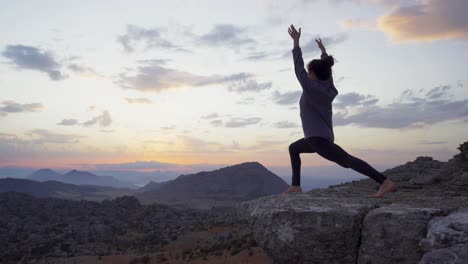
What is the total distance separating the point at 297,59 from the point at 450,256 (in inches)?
131

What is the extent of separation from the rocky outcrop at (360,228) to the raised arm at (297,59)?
1748 mm

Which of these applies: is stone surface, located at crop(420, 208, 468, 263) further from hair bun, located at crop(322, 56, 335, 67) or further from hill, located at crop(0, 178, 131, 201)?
hill, located at crop(0, 178, 131, 201)

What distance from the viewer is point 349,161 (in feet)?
19.4

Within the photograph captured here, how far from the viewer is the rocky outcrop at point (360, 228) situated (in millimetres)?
4258

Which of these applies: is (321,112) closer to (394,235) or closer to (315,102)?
(315,102)

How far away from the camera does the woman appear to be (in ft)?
19.2

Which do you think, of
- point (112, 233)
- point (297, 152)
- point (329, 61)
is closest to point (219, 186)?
point (112, 233)

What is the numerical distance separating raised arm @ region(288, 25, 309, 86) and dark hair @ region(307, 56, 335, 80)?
0.78 ft

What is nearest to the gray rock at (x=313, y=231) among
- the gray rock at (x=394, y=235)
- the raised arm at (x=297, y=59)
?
the gray rock at (x=394, y=235)

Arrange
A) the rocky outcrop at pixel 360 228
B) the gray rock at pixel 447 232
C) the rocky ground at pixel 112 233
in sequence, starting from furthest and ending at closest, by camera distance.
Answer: the rocky ground at pixel 112 233 → the rocky outcrop at pixel 360 228 → the gray rock at pixel 447 232

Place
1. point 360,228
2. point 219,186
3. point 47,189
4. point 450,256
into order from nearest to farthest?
point 450,256 < point 360,228 < point 219,186 < point 47,189

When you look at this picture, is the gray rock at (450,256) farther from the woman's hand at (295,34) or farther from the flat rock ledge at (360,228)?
the woman's hand at (295,34)

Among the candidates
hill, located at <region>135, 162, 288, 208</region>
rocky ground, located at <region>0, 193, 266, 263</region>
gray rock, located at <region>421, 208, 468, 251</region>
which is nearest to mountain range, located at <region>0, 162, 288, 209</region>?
hill, located at <region>135, 162, 288, 208</region>

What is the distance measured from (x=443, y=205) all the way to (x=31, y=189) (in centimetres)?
15984
